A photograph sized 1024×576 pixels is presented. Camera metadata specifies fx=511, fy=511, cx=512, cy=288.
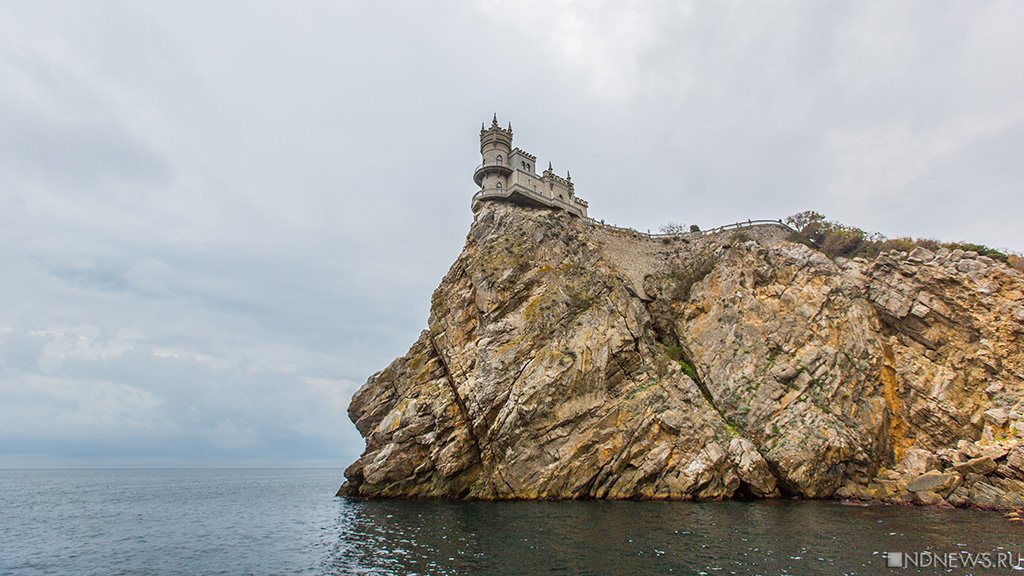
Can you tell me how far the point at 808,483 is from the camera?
37.3m

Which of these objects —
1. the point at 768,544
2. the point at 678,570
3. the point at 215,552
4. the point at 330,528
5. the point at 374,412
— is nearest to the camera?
the point at 678,570

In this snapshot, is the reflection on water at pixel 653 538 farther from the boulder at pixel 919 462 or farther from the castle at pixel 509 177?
the castle at pixel 509 177

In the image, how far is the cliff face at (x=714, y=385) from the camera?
1484 inches

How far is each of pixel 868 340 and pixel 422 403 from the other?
37604 mm

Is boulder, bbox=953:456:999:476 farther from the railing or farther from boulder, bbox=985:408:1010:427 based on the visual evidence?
the railing

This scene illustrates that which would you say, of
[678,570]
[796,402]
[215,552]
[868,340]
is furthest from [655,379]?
[215,552]

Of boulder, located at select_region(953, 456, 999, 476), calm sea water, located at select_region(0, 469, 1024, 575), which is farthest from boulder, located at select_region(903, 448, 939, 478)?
calm sea water, located at select_region(0, 469, 1024, 575)

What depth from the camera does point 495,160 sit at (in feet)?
186

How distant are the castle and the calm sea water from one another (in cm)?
3186

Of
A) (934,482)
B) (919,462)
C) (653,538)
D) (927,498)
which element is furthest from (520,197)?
(927,498)

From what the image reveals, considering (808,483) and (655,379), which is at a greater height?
(655,379)

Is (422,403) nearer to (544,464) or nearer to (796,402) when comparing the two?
(544,464)

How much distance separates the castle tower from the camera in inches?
2213

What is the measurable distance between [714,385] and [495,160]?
3232 centimetres
